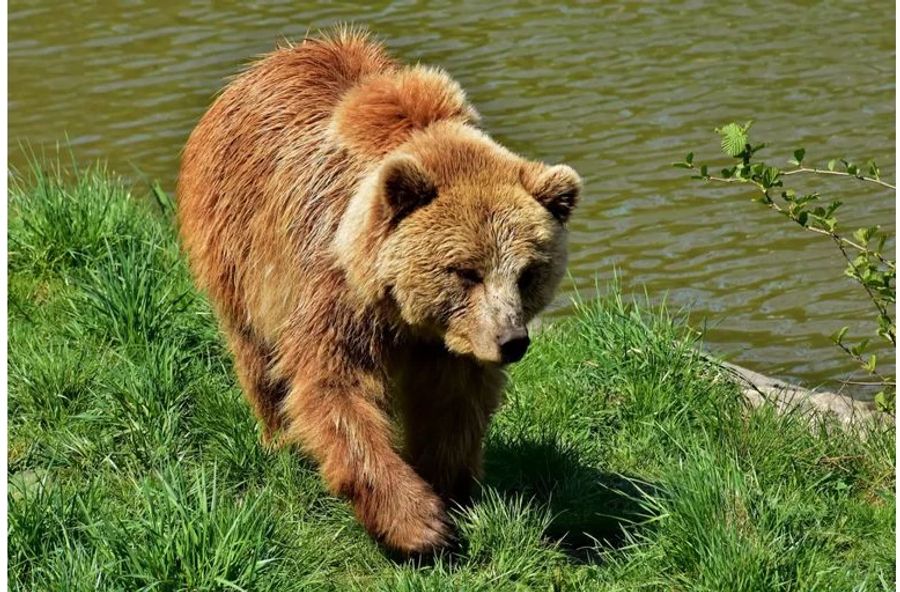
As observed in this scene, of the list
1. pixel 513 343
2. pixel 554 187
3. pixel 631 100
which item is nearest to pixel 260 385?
pixel 513 343

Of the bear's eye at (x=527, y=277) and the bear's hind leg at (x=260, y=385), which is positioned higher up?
the bear's eye at (x=527, y=277)

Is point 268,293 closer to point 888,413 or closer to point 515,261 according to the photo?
point 515,261

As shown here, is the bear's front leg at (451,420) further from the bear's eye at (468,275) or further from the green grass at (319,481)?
the bear's eye at (468,275)

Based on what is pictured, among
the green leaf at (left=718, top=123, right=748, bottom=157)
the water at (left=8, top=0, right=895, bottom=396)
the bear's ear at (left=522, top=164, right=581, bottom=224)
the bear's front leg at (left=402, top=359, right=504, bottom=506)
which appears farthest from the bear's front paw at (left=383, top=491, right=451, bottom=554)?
the water at (left=8, top=0, right=895, bottom=396)

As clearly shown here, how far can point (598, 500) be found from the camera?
5699 mm

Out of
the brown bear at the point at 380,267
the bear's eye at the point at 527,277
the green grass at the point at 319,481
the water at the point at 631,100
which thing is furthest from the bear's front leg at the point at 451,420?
the water at the point at 631,100

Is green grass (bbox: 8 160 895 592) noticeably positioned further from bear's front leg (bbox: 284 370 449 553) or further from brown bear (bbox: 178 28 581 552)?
brown bear (bbox: 178 28 581 552)

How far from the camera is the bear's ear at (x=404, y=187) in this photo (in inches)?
194

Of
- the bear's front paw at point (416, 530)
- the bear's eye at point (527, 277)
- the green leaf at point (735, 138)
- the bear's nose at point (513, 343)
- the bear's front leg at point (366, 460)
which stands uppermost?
the green leaf at point (735, 138)

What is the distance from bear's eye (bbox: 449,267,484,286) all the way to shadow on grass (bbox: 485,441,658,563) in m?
0.90

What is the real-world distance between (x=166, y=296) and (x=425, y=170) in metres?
1.79

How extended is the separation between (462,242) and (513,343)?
38 centimetres

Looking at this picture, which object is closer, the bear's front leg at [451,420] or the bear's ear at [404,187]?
the bear's ear at [404,187]

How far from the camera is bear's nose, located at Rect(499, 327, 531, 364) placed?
4.82 meters
